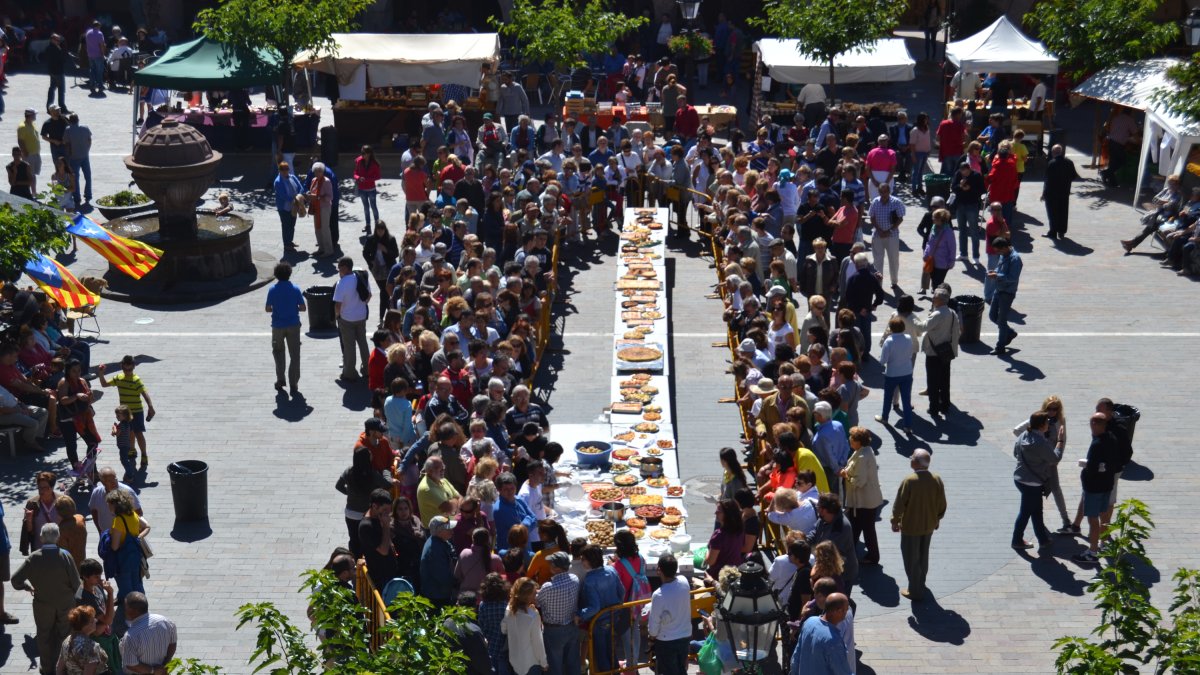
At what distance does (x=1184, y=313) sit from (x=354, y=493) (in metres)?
12.7

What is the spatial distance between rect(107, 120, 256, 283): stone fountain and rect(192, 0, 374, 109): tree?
267 inches

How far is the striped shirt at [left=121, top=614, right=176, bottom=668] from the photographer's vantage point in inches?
413

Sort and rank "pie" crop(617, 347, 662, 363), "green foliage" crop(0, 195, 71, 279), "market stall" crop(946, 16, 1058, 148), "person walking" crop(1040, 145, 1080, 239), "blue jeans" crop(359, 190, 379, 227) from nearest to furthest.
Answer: "pie" crop(617, 347, 662, 363) < "green foliage" crop(0, 195, 71, 279) < "person walking" crop(1040, 145, 1080, 239) < "blue jeans" crop(359, 190, 379, 227) < "market stall" crop(946, 16, 1058, 148)

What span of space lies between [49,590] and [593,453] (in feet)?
16.3

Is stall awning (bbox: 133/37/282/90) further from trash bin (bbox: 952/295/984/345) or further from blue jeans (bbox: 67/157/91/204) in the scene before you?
trash bin (bbox: 952/295/984/345)

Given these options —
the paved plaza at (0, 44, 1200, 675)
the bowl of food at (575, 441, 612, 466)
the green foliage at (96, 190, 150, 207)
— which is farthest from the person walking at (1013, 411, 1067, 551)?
the green foliage at (96, 190, 150, 207)

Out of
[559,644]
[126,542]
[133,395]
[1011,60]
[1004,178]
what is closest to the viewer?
[559,644]

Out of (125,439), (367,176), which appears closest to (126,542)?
(125,439)

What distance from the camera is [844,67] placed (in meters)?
29.2

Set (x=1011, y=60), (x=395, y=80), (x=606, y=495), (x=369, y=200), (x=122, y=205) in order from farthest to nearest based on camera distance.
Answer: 1. (x=395, y=80)
2. (x=1011, y=60)
3. (x=369, y=200)
4. (x=122, y=205)
5. (x=606, y=495)

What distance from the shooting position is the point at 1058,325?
19969 millimetres

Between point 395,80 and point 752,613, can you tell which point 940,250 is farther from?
point 395,80

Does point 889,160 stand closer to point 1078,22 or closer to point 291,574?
point 1078,22

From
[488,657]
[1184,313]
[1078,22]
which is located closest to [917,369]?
[1184,313]
